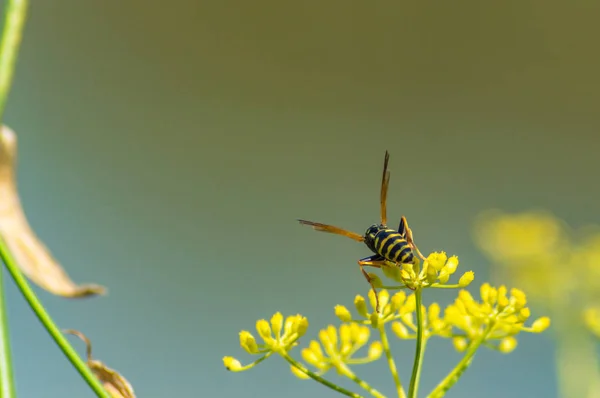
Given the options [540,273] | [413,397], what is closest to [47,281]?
[413,397]

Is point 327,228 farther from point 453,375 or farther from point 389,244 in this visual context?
point 453,375

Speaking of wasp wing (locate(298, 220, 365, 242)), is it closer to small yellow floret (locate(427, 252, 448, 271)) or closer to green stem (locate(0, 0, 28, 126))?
small yellow floret (locate(427, 252, 448, 271))

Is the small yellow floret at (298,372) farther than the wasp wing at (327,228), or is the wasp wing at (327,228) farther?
the wasp wing at (327,228)

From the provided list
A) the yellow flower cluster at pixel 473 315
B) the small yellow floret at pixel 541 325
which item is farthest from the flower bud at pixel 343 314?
the small yellow floret at pixel 541 325

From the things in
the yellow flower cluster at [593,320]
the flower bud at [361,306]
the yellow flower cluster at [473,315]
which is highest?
the yellow flower cluster at [593,320]

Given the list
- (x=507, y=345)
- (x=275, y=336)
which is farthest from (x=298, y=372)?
(x=507, y=345)

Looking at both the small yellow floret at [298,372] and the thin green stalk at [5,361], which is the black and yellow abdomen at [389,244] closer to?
the small yellow floret at [298,372]

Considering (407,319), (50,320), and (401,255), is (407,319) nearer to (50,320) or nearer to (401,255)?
(401,255)
